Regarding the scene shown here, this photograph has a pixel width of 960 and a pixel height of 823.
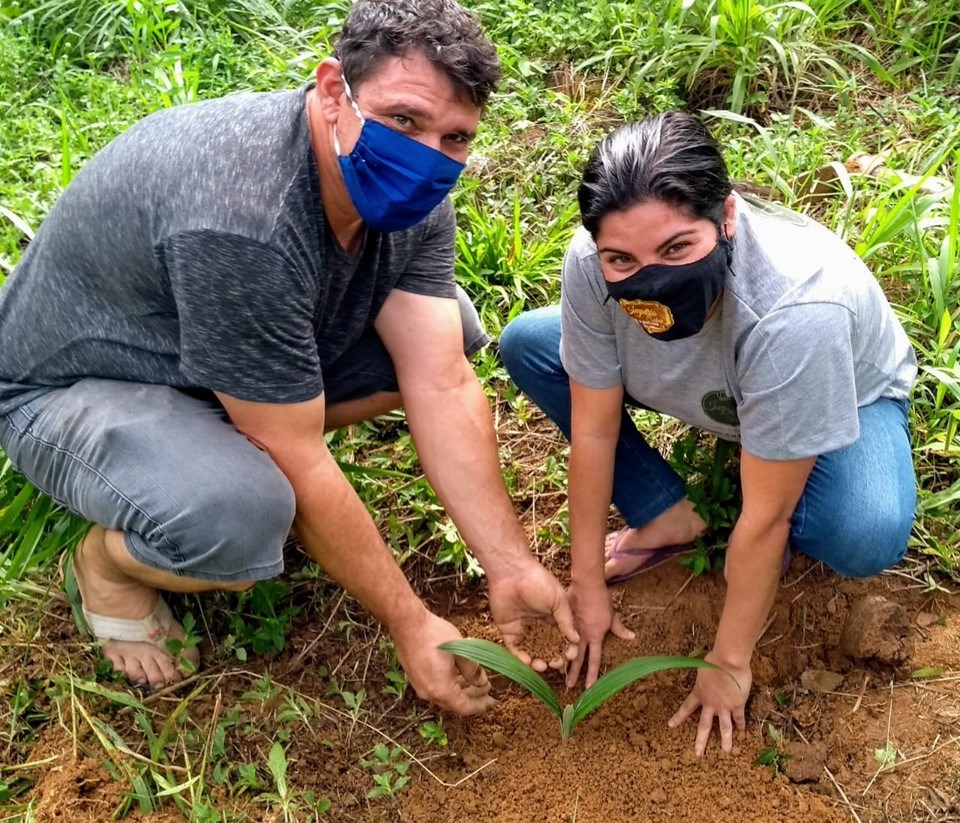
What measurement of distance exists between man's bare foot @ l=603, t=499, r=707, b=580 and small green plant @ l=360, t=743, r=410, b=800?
0.59m

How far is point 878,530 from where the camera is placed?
181 cm

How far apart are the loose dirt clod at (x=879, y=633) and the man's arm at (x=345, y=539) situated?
786 mm

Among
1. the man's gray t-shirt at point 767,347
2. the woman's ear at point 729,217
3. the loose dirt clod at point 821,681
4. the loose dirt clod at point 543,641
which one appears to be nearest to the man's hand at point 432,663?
the loose dirt clod at point 543,641

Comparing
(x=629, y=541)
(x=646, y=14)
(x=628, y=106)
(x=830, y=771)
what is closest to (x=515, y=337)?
(x=629, y=541)

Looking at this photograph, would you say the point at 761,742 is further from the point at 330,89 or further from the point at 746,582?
the point at 330,89

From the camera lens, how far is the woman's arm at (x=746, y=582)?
1.65 metres

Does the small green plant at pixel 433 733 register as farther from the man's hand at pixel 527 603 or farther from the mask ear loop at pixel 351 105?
the mask ear loop at pixel 351 105

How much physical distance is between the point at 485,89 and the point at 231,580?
99 centimetres

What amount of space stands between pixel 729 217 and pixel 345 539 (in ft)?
2.90

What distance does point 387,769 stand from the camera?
6.33ft

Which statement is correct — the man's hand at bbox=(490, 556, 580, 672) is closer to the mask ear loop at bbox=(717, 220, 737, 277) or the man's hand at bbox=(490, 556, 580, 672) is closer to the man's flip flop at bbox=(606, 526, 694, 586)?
the man's flip flop at bbox=(606, 526, 694, 586)

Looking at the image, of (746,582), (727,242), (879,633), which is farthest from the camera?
(879,633)

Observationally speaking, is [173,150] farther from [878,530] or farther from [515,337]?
[878,530]

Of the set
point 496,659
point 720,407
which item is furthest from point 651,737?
point 720,407
